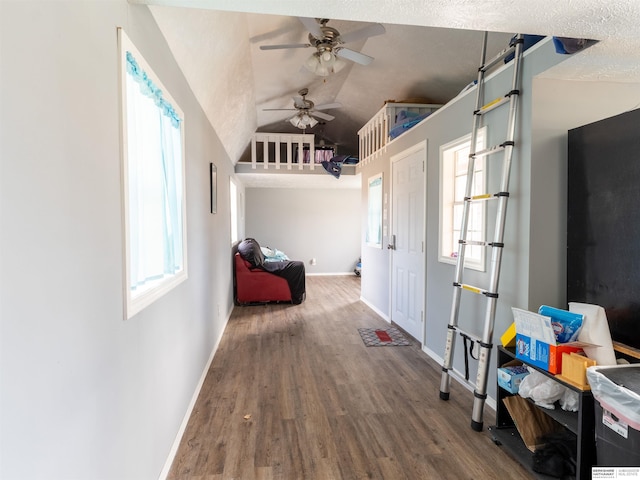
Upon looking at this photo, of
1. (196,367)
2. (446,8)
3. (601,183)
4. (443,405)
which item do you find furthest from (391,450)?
(446,8)

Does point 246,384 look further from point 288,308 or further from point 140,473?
point 288,308

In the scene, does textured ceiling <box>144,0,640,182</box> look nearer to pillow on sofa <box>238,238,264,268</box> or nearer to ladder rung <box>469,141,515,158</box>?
ladder rung <box>469,141,515,158</box>

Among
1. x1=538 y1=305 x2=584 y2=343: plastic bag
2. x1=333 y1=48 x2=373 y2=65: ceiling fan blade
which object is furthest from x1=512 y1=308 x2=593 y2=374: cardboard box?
x1=333 y1=48 x2=373 y2=65: ceiling fan blade

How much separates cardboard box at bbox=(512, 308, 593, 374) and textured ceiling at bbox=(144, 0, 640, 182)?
132 cm

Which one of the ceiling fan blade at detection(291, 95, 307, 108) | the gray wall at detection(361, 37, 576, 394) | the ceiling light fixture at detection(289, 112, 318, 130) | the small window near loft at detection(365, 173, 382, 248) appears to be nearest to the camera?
the gray wall at detection(361, 37, 576, 394)

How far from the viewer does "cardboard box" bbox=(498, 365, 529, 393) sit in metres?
1.87

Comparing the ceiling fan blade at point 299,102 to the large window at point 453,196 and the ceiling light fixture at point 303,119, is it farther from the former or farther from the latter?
the large window at point 453,196

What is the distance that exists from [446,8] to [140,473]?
224 centimetres

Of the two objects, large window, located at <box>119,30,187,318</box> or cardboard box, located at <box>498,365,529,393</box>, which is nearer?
large window, located at <box>119,30,187,318</box>

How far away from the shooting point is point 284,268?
516cm

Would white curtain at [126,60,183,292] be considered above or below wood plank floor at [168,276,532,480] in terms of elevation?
above

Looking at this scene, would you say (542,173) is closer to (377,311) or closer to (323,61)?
(323,61)

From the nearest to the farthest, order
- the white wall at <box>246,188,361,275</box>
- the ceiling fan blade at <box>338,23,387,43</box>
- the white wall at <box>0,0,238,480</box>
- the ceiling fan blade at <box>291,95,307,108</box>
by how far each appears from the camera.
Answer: the white wall at <box>0,0,238,480</box>
the ceiling fan blade at <box>338,23,387,43</box>
the ceiling fan blade at <box>291,95,307,108</box>
the white wall at <box>246,188,361,275</box>

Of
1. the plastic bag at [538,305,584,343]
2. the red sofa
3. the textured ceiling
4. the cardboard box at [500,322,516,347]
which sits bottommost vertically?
the red sofa
